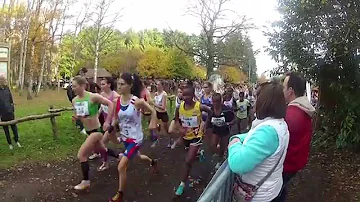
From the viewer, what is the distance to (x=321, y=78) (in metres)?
10.6

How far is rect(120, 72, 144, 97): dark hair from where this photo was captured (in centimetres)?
605

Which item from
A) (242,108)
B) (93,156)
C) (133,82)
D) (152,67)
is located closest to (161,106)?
(93,156)

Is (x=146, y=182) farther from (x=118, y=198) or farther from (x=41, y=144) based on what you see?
(x=41, y=144)

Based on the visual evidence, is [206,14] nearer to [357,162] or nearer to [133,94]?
[357,162]

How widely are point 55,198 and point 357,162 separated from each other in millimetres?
6302

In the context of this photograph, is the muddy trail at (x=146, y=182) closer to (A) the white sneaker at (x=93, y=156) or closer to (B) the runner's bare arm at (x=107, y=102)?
(A) the white sneaker at (x=93, y=156)

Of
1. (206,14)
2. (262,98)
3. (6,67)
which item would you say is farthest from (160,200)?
(206,14)

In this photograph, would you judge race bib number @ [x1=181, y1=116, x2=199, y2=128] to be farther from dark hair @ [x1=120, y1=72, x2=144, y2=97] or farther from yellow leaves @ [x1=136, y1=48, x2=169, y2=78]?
yellow leaves @ [x1=136, y1=48, x2=169, y2=78]

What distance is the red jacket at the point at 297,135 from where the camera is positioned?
358 cm

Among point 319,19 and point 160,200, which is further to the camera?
point 319,19

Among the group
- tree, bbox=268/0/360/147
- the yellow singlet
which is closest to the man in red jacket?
the yellow singlet

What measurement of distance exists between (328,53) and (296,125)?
6.94 m

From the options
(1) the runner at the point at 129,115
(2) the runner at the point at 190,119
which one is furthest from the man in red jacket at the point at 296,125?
(2) the runner at the point at 190,119

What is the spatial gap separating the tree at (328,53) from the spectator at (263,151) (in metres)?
6.40
